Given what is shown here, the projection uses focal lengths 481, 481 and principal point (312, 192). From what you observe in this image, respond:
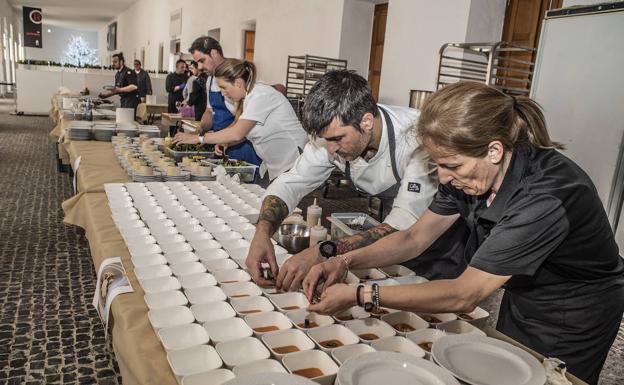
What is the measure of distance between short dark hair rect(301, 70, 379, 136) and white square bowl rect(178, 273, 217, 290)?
60 cm

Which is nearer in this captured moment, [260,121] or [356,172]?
[356,172]

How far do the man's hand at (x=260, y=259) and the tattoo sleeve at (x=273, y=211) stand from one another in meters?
0.23

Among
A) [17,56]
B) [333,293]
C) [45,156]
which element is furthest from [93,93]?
[17,56]

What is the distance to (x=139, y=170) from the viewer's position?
8.15ft

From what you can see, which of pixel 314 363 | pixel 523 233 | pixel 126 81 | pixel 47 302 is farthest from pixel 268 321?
pixel 126 81

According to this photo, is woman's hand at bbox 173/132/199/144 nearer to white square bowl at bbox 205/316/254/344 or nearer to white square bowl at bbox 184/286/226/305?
white square bowl at bbox 184/286/226/305

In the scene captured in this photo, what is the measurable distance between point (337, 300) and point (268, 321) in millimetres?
175

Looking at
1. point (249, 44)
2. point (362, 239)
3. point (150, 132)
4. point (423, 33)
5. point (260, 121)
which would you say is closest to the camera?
point (362, 239)

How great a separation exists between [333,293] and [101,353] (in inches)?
56.8

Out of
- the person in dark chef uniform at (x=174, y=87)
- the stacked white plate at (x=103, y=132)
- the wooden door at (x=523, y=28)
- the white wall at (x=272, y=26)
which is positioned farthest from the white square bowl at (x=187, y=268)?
the person in dark chef uniform at (x=174, y=87)

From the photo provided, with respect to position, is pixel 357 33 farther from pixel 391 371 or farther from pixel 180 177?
pixel 391 371

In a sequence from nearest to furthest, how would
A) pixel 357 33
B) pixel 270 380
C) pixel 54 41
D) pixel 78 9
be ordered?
pixel 270 380 < pixel 357 33 < pixel 78 9 < pixel 54 41

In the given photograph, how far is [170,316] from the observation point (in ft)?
3.71

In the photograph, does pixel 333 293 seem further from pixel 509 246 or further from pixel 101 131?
Answer: pixel 101 131
